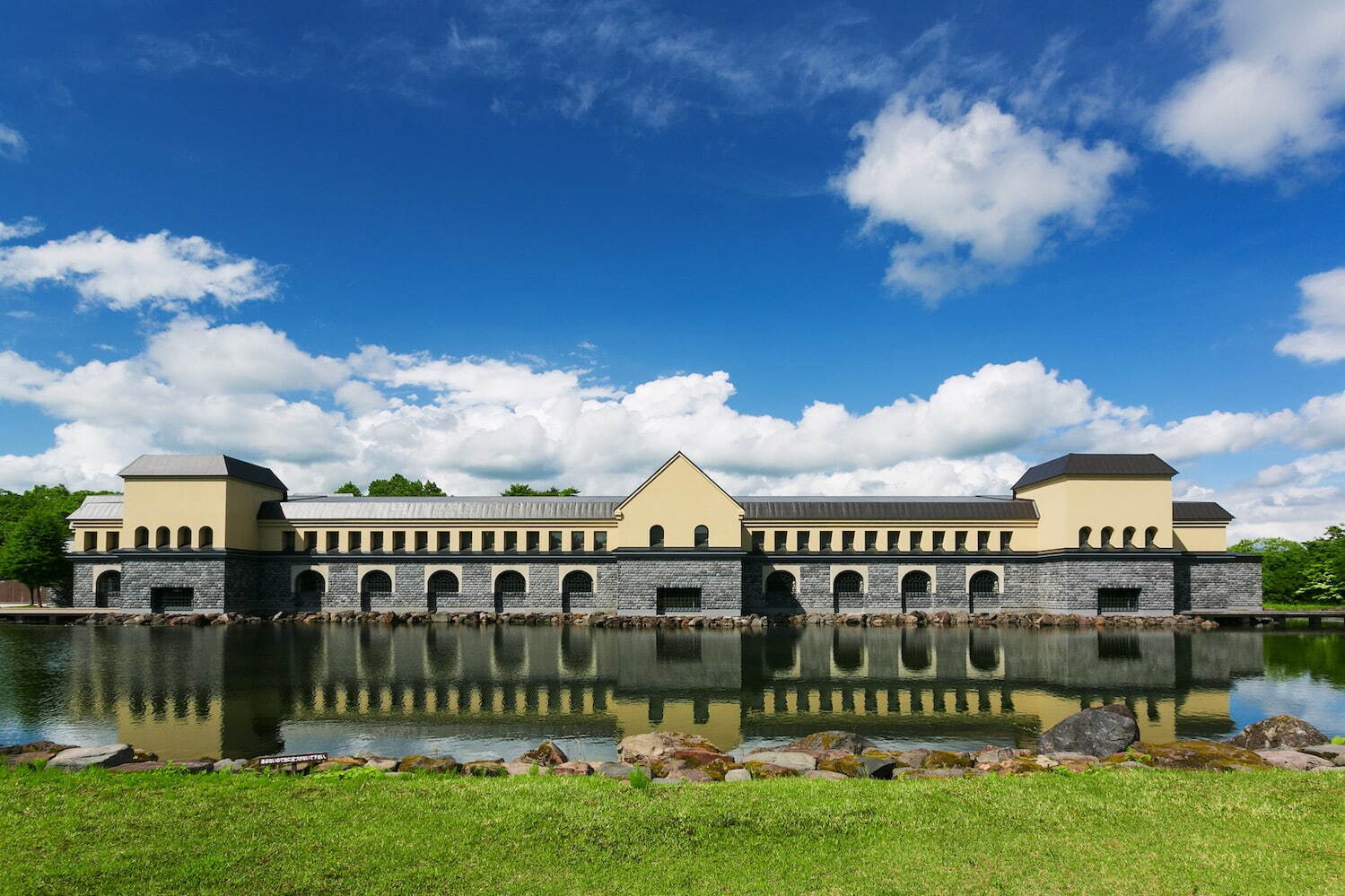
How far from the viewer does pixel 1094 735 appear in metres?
15.5

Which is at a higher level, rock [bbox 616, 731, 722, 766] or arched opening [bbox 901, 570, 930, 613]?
rock [bbox 616, 731, 722, 766]

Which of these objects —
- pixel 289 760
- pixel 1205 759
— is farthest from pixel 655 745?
pixel 1205 759

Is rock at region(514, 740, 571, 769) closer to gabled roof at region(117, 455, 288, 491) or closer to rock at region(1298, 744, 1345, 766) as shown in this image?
rock at region(1298, 744, 1345, 766)

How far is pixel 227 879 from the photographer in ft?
25.3

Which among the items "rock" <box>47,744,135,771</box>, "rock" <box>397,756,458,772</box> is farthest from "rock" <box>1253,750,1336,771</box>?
"rock" <box>47,744,135,771</box>

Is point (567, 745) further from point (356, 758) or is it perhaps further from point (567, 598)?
point (567, 598)

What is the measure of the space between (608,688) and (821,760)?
12163mm

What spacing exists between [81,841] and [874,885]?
Answer: 28.6 ft

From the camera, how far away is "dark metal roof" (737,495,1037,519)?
53.2 m

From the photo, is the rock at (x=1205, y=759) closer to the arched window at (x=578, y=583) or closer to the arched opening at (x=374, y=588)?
the arched window at (x=578, y=583)

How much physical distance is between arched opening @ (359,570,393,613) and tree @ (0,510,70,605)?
78.1 feet

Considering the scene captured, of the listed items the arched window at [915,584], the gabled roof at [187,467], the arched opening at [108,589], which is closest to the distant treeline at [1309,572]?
the arched window at [915,584]

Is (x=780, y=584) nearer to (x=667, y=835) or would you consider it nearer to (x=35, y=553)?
(x=667, y=835)

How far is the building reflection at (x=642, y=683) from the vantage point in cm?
1912
